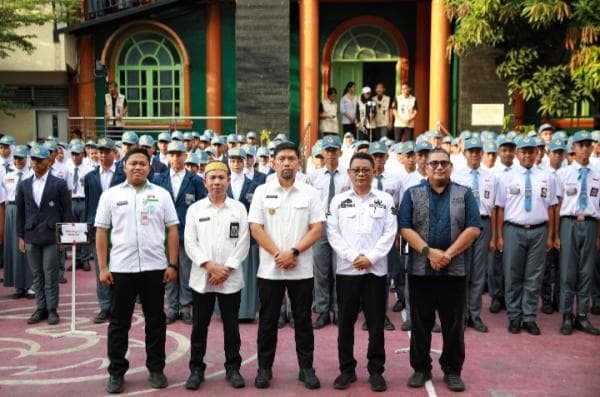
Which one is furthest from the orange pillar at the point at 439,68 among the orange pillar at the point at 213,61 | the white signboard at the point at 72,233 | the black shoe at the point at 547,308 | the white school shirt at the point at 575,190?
the white signboard at the point at 72,233

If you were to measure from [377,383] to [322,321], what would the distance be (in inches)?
87.8

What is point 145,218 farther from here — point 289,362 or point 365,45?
point 365,45

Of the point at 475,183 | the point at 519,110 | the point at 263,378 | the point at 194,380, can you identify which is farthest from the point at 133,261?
the point at 519,110

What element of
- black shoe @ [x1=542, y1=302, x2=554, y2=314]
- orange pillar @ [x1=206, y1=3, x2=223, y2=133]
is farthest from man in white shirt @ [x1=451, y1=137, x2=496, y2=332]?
orange pillar @ [x1=206, y1=3, x2=223, y2=133]

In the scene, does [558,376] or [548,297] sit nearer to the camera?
[558,376]

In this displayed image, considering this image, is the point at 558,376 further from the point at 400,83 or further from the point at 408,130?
the point at 400,83

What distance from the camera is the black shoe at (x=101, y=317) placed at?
8312 mm

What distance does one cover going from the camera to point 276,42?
17.6 meters

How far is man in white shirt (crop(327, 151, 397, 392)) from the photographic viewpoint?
6.06 meters

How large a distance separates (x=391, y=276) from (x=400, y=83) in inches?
468

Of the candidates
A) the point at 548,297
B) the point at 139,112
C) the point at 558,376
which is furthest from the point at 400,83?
the point at 558,376

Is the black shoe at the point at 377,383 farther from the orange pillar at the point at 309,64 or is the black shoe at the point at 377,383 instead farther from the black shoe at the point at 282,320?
the orange pillar at the point at 309,64

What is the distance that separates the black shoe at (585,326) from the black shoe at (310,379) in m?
3.63

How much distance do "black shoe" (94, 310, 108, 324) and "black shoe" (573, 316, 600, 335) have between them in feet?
18.4
